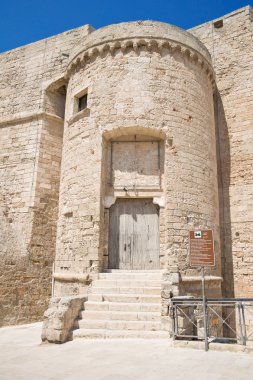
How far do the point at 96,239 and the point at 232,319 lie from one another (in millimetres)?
5178

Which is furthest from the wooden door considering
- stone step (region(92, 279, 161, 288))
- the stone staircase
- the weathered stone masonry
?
stone step (region(92, 279, 161, 288))

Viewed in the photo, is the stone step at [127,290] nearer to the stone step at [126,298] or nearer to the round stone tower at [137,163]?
the stone step at [126,298]

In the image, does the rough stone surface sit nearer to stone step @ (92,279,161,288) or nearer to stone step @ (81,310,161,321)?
stone step @ (81,310,161,321)

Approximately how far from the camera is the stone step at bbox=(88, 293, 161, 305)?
7.37 m

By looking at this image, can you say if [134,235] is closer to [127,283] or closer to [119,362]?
[127,283]

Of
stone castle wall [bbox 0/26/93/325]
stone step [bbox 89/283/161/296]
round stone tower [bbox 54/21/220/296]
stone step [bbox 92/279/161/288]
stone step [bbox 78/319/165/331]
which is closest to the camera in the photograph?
stone step [bbox 78/319/165/331]

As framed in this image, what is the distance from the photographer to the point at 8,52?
46.3 feet

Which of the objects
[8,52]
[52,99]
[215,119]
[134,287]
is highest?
[8,52]

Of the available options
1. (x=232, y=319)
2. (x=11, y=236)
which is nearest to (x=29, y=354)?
(x=11, y=236)

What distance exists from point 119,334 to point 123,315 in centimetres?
58

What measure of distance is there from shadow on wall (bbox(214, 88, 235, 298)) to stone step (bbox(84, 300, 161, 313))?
4184mm

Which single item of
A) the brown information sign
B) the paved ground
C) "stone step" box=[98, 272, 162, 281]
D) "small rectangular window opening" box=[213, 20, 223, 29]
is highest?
"small rectangular window opening" box=[213, 20, 223, 29]

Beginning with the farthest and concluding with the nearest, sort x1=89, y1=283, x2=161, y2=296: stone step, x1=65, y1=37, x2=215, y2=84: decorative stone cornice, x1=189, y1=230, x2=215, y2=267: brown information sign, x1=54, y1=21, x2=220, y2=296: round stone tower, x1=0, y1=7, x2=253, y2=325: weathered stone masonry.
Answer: x1=65, y1=37, x2=215, y2=84: decorative stone cornice, x1=0, y1=7, x2=253, y2=325: weathered stone masonry, x1=54, y1=21, x2=220, y2=296: round stone tower, x1=89, y1=283, x2=161, y2=296: stone step, x1=189, y1=230, x2=215, y2=267: brown information sign

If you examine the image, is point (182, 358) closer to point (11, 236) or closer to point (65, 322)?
point (65, 322)
